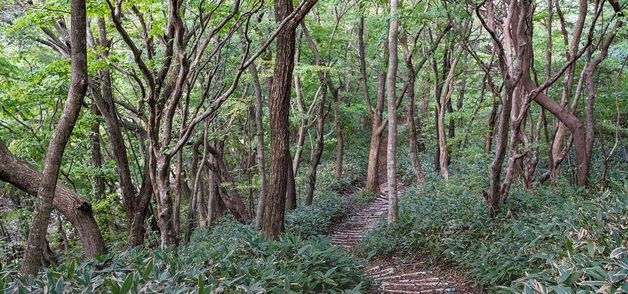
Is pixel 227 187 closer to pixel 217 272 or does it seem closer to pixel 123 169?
pixel 123 169

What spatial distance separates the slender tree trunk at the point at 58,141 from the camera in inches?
141

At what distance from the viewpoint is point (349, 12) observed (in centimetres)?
1436

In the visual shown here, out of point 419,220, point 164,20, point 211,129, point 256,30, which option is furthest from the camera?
point 211,129

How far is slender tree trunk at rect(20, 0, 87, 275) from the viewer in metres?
3.58

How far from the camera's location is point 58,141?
3.59 meters

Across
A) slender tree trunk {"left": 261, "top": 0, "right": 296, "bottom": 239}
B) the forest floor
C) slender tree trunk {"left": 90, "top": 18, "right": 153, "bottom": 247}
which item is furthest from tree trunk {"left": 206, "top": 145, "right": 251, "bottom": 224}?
slender tree trunk {"left": 261, "top": 0, "right": 296, "bottom": 239}

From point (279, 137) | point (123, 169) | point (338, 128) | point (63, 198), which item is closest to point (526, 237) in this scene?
point (279, 137)

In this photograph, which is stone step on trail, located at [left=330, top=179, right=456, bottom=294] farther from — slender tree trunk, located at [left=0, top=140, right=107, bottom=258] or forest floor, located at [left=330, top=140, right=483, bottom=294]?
slender tree trunk, located at [left=0, top=140, right=107, bottom=258]

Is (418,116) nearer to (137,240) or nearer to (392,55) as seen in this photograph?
(392,55)

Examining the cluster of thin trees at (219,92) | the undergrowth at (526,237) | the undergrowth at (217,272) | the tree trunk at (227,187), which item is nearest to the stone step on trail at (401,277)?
the undergrowth at (526,237)

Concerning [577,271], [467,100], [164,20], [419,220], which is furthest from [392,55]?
[467,100]

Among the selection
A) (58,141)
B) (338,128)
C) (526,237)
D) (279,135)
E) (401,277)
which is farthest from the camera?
(338,128)

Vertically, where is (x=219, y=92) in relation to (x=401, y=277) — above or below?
above

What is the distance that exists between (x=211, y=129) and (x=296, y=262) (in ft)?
26.2
